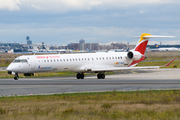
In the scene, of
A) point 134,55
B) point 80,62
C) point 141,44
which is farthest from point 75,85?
point 141,44

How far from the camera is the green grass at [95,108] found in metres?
14.3

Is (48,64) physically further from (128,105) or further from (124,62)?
(128,105)

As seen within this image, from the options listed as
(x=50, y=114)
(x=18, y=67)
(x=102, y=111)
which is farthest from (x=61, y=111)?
(x=18, y=67)

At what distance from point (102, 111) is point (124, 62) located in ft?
100

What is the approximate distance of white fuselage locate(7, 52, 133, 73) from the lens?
37.6 metres

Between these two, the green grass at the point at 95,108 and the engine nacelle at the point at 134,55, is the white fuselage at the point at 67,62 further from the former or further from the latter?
the green grass at the point at 95,108

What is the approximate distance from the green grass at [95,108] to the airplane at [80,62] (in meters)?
17.4

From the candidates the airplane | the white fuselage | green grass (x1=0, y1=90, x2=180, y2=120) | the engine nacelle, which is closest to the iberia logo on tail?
the airplane

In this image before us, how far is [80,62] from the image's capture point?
1651 inches

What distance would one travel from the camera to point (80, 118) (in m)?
13.8

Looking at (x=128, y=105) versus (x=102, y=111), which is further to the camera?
(x=128, y=105)

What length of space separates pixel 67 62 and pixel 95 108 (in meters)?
24.0

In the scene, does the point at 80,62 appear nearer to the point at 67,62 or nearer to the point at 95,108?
the point at 67,62

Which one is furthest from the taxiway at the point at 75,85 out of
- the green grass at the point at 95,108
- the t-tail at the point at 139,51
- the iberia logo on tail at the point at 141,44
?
the iberia logo on tail at the point at 141,44
